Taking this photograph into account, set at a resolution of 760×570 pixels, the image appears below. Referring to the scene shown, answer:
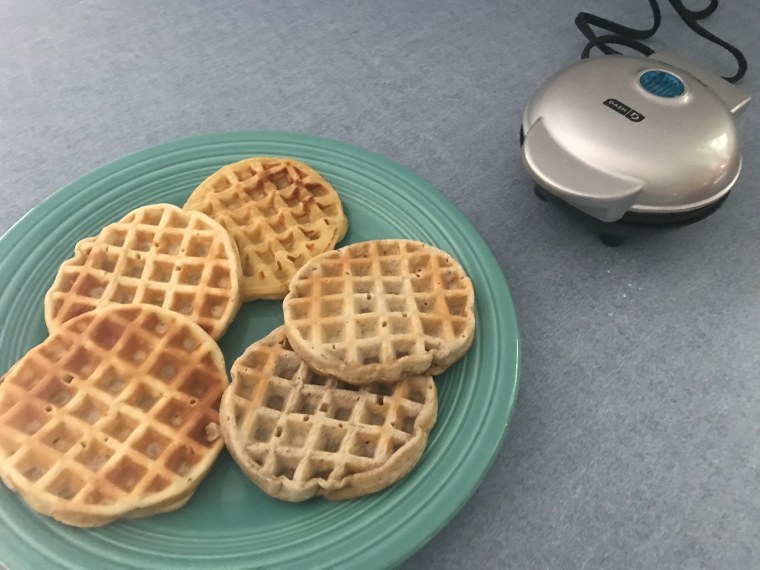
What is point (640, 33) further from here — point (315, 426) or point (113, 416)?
point (113, 416)

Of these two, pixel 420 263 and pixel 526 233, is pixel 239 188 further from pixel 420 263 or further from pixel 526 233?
pixel 526 233

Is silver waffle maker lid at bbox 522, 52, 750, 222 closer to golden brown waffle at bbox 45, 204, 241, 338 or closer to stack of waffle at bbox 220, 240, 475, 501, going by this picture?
stack of waffle at bbox 220, 240, 475, 501

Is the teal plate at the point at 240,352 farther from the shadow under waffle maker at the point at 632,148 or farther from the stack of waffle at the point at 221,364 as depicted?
the shadow under waffle maker at the point at 632,148

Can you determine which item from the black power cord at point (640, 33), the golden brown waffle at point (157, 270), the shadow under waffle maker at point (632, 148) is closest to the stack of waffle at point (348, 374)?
the golden brown waffle at point (157, 270)

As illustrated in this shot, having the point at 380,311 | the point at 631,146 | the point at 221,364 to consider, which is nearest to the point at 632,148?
the point at 631,146

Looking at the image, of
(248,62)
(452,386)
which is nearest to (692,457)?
(452,386)

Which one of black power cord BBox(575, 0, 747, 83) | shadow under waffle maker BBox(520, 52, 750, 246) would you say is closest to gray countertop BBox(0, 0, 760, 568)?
black power cord BBox(575, 0, 747, 83)
